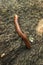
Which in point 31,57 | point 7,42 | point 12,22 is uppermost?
point 12,22

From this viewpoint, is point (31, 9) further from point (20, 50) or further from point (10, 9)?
point (20, 50)

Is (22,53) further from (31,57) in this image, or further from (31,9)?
(31,9)

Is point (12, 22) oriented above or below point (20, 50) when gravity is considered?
above

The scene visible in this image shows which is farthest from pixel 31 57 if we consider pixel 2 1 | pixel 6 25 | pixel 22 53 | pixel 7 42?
pixel 2 1

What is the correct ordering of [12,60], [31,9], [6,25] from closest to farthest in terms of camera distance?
[12,60], [6,25], [31,9]

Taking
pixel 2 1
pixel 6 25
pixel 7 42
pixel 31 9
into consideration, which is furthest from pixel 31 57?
pixel 2 1

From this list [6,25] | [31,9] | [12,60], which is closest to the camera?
[12,60]

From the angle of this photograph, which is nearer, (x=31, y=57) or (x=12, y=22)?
(x=31, y=57)
